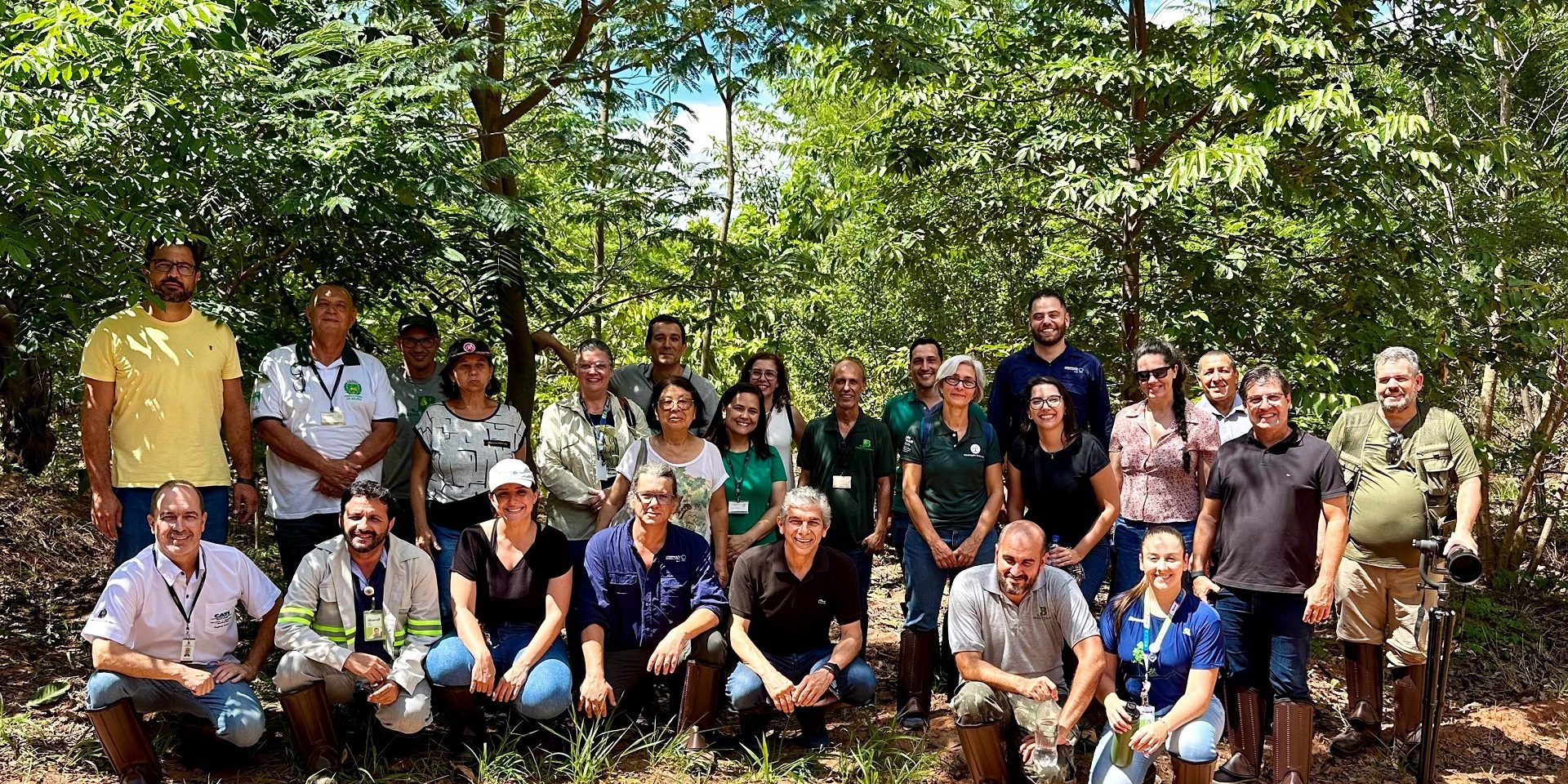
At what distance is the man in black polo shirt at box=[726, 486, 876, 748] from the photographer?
4.64 metres

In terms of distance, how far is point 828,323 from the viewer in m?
11.6

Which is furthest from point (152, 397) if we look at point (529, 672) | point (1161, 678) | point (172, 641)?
point (1161, 678)

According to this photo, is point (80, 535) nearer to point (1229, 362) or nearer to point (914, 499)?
point (914, 499)

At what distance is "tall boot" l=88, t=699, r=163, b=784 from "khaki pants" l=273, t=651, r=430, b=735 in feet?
1.65

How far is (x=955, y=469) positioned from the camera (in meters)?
5.15

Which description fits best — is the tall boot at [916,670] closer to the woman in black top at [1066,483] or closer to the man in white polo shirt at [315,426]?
the woman in black top at [1066,483]

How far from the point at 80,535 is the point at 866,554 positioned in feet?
17.4

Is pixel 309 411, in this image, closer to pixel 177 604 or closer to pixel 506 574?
pixel 177 604

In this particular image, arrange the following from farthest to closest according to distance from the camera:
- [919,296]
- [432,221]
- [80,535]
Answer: [919,296] → [80,535] → [432,221]

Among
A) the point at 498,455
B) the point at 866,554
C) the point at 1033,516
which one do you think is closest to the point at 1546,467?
the point at 1033,516

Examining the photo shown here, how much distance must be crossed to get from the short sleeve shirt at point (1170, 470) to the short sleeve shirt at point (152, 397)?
401 cm

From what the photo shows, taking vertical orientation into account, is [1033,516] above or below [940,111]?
below

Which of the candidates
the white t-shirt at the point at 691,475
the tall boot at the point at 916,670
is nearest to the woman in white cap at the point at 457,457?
the white t-shirt at the point at 691,475

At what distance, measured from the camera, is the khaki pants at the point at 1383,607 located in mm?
4934
